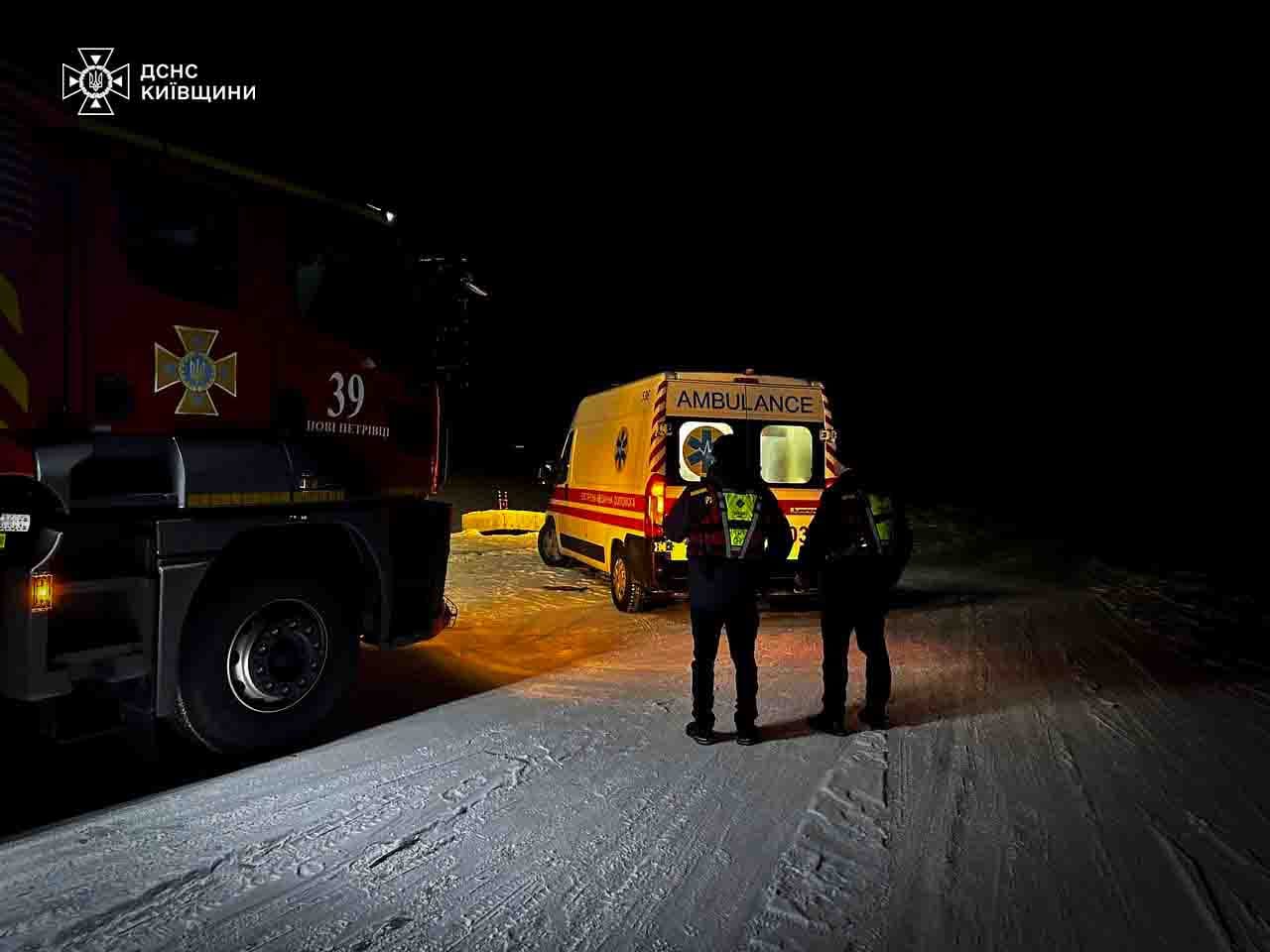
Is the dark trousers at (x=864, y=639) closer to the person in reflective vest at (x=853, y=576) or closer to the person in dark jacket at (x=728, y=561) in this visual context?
the person in reflective vest at (x=853, y=576)

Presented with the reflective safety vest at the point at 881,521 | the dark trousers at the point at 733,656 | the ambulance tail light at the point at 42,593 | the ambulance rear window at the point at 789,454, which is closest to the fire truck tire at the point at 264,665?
the ambulance tail light at the point at 42,593

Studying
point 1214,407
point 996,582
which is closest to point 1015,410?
point 1214,407

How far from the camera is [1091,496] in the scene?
29.0 metres

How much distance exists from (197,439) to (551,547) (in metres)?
8.46

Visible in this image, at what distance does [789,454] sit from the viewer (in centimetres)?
947

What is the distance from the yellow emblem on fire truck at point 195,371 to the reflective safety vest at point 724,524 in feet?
8.60

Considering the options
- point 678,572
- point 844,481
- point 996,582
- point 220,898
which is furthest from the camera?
point 996,582

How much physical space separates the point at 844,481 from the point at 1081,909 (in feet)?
9.17

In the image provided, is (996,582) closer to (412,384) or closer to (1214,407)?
(412,384)

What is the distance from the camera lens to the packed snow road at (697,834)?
9.95ft

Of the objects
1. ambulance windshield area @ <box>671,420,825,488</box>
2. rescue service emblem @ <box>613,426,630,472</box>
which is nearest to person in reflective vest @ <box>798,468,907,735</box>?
ambulance windshield area @ <box>671,420,825,488</box>

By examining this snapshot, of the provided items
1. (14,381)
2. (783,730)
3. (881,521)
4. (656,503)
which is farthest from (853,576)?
(14,381)

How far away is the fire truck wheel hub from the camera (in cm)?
468

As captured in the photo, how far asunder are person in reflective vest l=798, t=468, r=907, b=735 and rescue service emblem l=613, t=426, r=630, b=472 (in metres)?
4.26
